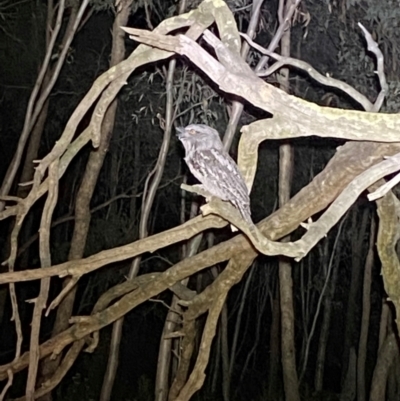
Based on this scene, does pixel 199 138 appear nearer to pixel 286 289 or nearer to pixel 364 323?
pixel 286 289

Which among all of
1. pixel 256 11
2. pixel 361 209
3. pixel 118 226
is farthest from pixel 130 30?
pixel 361 209

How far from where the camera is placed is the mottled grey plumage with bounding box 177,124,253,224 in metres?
2.01

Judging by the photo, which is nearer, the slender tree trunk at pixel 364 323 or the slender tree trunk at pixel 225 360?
the slender tree trunk at pixel 364 323

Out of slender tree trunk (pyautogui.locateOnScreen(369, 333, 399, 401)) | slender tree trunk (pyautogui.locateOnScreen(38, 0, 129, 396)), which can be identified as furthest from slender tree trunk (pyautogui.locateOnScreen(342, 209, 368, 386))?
slender tree trunk (pyautogui.locateOnScreen(38, 0, 129, 396))

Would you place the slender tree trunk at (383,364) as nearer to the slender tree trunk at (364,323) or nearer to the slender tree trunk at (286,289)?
the slender tree trunk at (286,289)

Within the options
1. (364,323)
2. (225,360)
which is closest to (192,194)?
(364,323)

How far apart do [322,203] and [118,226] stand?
12.9 ft

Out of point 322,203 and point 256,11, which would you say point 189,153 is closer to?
point 322,203

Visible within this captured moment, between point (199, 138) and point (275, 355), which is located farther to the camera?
point (275, 355)

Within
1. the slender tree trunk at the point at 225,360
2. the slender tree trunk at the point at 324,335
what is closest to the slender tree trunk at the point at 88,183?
the slender tree trunk at the point at 225,360

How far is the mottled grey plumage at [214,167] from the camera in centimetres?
201

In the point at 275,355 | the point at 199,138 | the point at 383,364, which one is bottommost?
the point at 275,355

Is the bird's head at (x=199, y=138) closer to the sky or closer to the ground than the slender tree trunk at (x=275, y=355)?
closer to the sky

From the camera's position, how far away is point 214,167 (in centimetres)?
216
